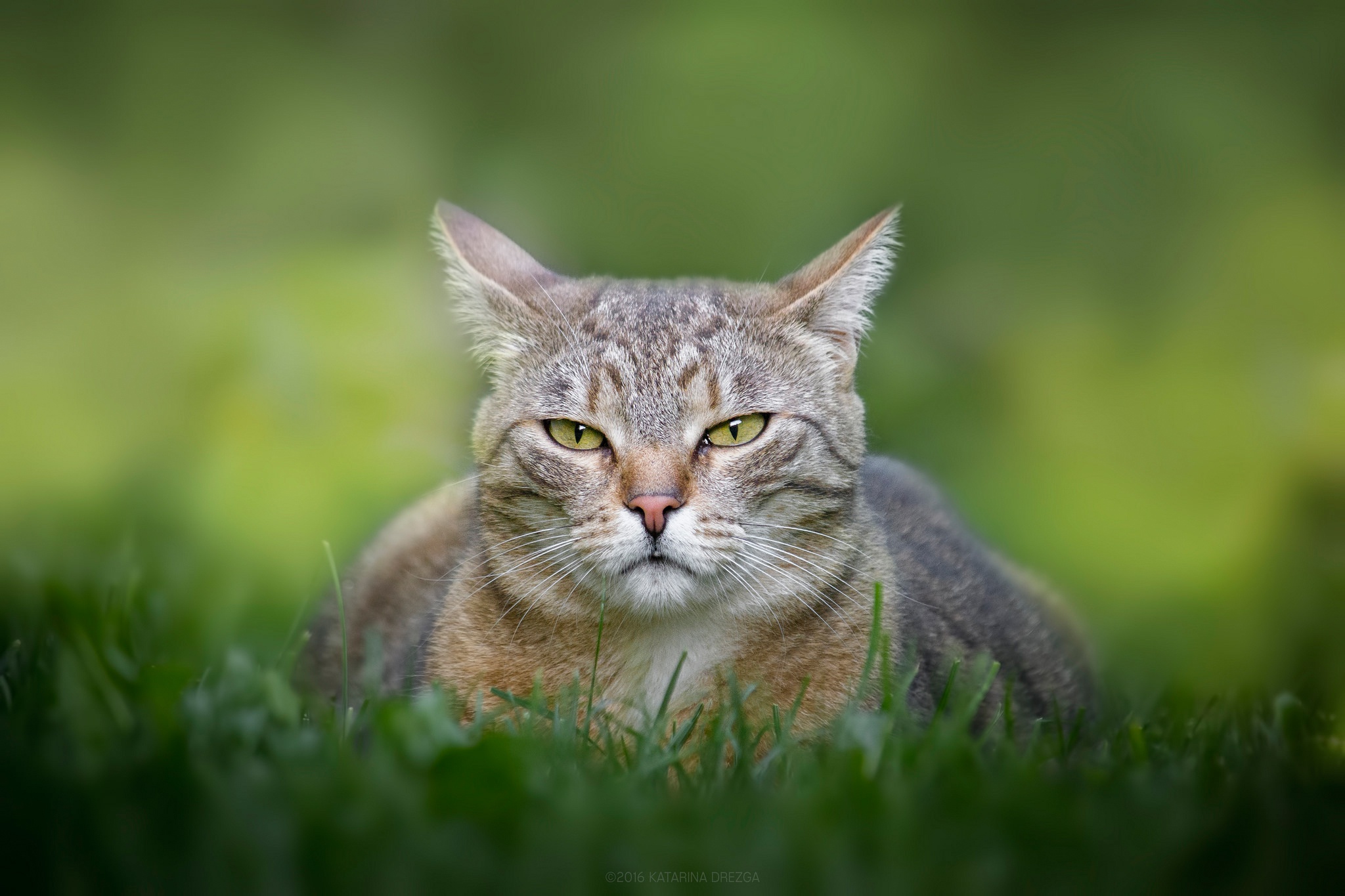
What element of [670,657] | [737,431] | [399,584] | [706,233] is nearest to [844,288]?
[737,431]

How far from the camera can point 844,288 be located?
2811 millimetres

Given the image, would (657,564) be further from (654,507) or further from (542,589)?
(542,589)

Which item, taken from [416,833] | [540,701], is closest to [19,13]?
[540,701]

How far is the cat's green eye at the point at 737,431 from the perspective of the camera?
2.61 m

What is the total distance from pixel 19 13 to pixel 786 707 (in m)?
5.04

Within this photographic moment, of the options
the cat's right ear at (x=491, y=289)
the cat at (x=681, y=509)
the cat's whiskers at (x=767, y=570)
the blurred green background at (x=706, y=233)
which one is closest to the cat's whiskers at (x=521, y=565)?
the cat at (x=681, y=509)

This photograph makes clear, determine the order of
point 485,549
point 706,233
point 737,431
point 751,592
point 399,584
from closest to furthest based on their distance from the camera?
point 751,592 → point 737,431 → point 485,549 → point 399,584 → point 706,233

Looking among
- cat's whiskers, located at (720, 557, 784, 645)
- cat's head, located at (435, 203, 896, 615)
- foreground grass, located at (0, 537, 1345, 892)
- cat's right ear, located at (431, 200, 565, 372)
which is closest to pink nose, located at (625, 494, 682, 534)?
cat's head, located at (435, 203, 896, 615)

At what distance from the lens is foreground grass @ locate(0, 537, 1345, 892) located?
1.46 meters

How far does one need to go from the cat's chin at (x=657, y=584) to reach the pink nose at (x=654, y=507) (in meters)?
0.08

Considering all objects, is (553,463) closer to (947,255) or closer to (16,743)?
(16,743)

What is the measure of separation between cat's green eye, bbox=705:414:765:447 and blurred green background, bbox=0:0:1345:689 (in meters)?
2.17

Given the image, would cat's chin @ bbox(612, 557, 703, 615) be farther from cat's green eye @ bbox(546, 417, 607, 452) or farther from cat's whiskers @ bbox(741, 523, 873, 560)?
cat's green eye @ bbox(546, 417, 607, 452)

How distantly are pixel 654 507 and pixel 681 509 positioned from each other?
0.20 ft
